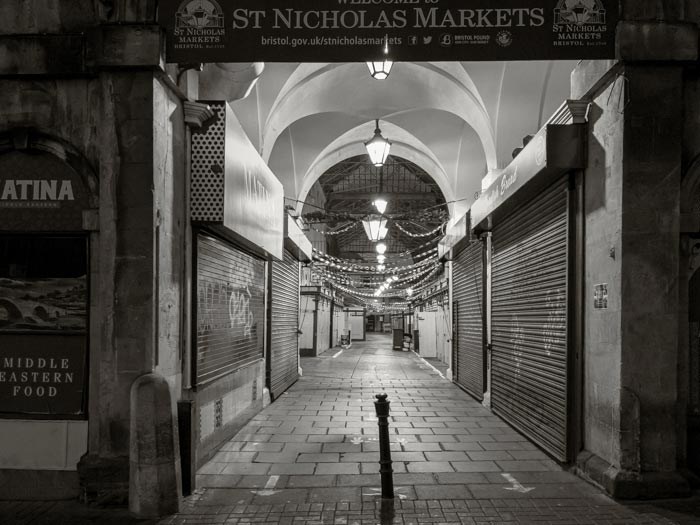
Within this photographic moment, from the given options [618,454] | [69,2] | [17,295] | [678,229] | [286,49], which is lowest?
[618,454]

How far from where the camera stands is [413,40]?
511 centimetres

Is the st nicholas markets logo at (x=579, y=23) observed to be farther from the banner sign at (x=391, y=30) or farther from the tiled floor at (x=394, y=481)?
the tiled floor at (x=394, y=481)

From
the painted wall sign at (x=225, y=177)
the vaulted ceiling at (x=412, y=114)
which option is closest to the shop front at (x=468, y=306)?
the vaulted ceiling at (x=412, y=114)

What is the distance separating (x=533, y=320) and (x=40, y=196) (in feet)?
19.6

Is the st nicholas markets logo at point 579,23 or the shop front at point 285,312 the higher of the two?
the st nicholas markets logo at point 579,23

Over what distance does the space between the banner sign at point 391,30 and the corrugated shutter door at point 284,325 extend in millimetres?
6341

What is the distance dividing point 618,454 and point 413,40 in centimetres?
422

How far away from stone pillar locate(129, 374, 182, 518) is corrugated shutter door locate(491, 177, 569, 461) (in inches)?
161

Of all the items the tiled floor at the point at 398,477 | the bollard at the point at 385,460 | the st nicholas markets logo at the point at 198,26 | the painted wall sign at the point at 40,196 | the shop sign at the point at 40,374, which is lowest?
→ the tiled floor at the point at 398,477

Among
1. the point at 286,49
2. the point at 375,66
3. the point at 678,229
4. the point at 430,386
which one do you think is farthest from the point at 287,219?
the point at 678,229

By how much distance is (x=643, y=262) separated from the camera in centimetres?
501

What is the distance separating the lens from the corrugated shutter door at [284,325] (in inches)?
440

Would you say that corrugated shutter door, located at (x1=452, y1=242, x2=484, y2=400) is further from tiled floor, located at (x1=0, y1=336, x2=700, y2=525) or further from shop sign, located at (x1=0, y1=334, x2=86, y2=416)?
shop sign, located at (x1=0, y1=334, x2=86, y2=416)

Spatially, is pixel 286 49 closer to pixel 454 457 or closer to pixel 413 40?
pixel 413 40
